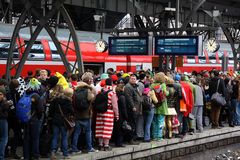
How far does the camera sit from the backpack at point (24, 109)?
9188mm

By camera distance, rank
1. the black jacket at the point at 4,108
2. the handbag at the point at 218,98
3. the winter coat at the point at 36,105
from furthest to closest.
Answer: the handbag at the point at 218,98 < the winter coat at the point at 36,105 < the black jacket at the point at 4,108

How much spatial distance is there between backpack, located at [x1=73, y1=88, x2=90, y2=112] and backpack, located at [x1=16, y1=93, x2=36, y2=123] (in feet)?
3.64

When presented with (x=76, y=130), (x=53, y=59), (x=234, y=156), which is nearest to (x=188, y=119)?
(x=234, y=156)

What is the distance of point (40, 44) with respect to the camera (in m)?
24.3

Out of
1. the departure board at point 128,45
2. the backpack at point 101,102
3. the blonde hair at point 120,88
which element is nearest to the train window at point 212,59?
the departure board at point 128,45

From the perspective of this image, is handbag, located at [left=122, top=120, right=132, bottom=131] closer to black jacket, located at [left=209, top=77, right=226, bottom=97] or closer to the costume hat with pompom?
the costume hat with pompom

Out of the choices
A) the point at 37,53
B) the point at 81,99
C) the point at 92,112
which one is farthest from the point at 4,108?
the point at 37,53

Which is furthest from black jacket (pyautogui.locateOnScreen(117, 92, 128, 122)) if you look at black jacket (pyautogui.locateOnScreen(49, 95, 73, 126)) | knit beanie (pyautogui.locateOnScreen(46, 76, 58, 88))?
knit beanie (pyautogui.locateOnScreen(46, 76, 58, 88))

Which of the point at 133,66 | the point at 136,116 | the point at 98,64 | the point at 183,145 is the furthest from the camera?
the point at 133,66

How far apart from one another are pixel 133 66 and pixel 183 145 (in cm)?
1745

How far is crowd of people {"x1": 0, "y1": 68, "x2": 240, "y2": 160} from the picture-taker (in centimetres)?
947

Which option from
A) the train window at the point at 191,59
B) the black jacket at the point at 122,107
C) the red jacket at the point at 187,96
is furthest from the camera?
the train window at the point at 191,59

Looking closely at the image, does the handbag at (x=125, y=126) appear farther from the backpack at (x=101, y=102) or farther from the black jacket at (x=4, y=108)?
the black jacket at (x=4, y=108)

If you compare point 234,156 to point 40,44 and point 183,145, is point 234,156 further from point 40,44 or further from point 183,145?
point 40,44
